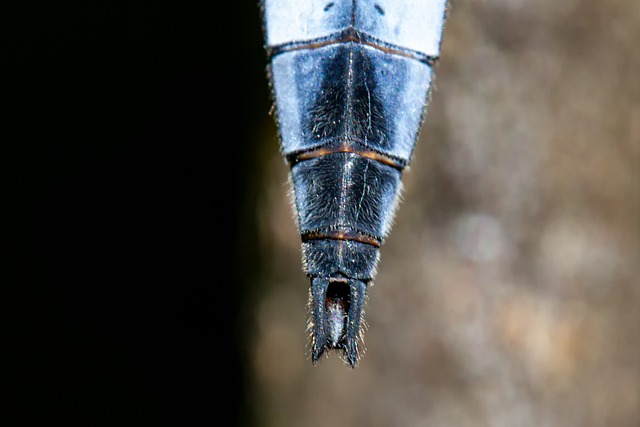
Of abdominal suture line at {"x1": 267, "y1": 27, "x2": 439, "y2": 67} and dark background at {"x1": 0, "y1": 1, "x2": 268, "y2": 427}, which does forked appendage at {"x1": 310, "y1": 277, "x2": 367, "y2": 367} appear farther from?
dark background at {"x1": 0, "y1": 1, "x2": 268, "y2": 427}

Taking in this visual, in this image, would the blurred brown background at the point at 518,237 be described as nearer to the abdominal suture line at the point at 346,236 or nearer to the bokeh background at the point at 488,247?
the bokeh background at the point at 488,247

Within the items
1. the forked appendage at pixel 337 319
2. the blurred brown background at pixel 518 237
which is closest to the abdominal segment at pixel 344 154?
the forked appendage at pixel 337 319

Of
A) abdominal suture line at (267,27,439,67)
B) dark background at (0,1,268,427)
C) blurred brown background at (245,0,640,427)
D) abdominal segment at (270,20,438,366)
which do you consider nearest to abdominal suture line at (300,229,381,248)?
abdominal segment at (270,20,438,366)

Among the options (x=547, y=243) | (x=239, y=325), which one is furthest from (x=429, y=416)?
(x=239, y=325)

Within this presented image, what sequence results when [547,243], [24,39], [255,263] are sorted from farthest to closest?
[24,39] < [255,263] < [547,243]

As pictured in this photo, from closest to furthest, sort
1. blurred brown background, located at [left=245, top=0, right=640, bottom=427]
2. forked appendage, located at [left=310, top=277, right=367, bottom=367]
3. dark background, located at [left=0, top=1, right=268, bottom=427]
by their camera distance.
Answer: forked appendage, located at [left=310, top=277, right=367, bottom=367] < blurred brown background, located at [left=245, top=0, right=640, bottom=427] < dark background, located at [left=0, top=1, right=268, bottom=427]

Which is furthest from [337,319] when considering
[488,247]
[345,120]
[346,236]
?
[488,247]

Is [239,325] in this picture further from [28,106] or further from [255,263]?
[28,106]

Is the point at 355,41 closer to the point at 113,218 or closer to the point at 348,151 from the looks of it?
the point at 348,151
